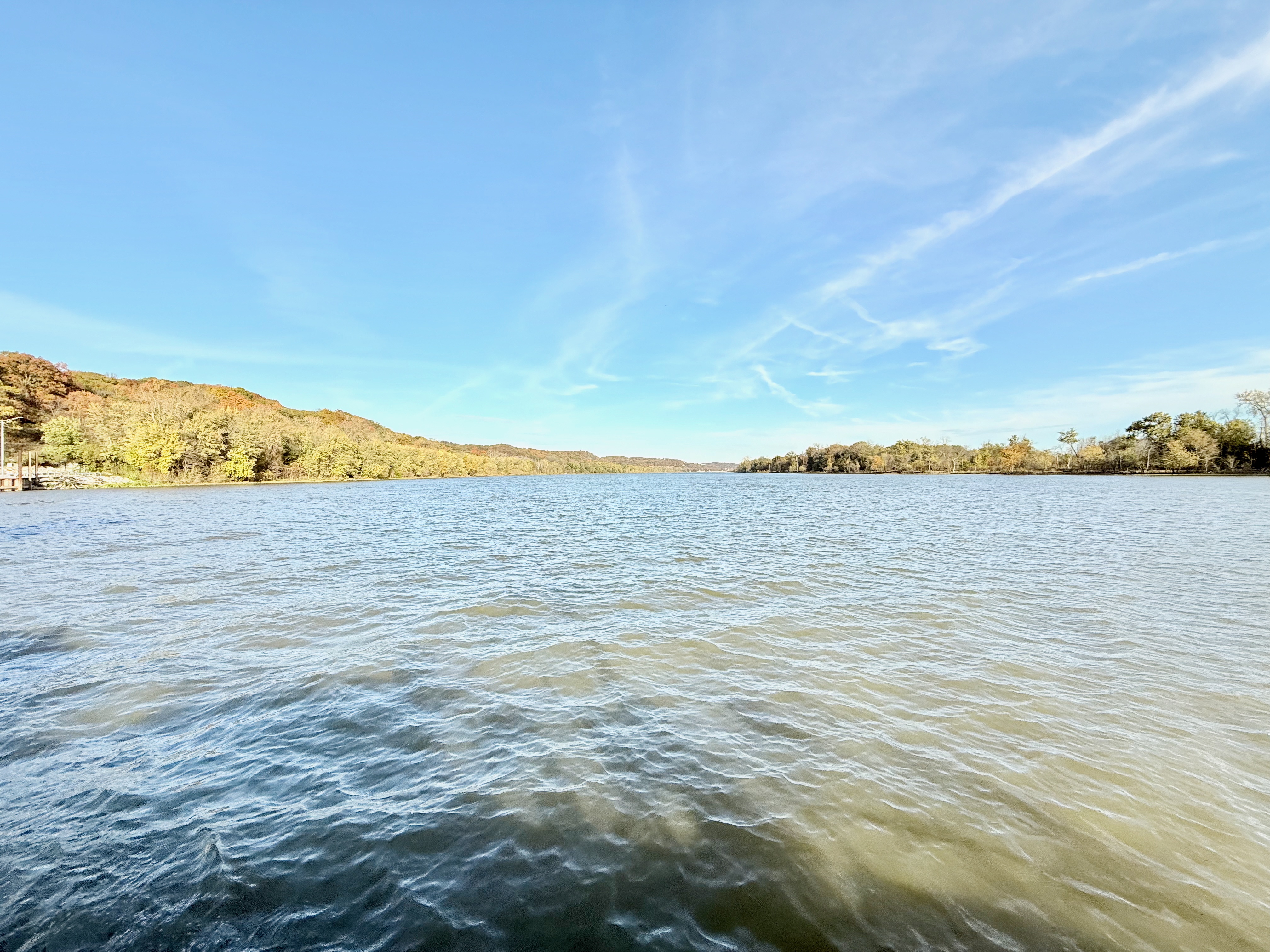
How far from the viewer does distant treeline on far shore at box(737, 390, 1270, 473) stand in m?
96.8

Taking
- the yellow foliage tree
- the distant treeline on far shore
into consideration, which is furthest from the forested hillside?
the distant treeline on far shore

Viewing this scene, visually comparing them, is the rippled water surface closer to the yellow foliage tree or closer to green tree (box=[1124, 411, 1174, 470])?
the yellow foliage tree

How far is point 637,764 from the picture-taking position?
5.30 meters

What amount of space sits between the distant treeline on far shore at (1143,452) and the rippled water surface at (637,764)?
131793 mm

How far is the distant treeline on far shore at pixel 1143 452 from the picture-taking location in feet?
318

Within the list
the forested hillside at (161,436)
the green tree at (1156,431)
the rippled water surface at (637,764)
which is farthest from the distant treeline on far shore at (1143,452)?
the forested hillside at (161,436)

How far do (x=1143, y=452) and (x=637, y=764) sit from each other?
159m

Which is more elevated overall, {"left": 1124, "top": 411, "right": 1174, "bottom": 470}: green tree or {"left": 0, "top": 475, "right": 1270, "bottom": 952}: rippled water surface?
{"left": 1124, "top": 411, "right": 1174, "bottom": 470}: green tree

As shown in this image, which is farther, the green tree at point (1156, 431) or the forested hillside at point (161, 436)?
the green tree at point (1156, 431)

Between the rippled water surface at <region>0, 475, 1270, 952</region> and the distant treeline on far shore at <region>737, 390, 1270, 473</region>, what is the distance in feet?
432

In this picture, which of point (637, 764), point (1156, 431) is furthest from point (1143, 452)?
point (637, 764)

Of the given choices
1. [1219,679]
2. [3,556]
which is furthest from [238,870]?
[3,556]

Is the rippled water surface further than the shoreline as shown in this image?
No

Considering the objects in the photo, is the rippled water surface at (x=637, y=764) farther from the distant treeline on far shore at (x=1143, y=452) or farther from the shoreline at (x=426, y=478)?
the distant treeline on far shore at (x=1143, y=452)
